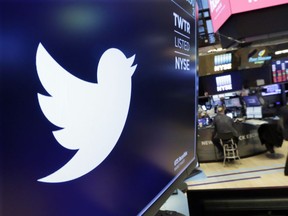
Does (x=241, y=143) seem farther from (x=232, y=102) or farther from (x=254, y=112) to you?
(x=232, y=102)

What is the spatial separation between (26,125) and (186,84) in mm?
904

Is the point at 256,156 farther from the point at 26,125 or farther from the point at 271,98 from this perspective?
the point at 26,125

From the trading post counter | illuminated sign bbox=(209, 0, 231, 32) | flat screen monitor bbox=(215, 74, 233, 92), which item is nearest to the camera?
illuminated sign bbox=(209, 0, 231, 32)

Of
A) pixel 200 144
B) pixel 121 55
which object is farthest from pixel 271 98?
pixel 121 55

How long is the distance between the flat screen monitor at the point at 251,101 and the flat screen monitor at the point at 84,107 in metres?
8.26

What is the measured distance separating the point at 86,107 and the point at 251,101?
8.89 m

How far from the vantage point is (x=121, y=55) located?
27.2 inches

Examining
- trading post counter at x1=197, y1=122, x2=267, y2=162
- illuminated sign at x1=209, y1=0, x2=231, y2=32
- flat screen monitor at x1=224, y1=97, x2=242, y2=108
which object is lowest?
trading post counter at x1=197, y1=122, x2=267, y2=162

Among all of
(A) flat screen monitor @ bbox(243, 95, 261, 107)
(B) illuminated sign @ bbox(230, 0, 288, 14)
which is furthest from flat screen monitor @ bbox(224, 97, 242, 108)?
(B) illuminated sign @ bbox(230, 0, 288, 14)

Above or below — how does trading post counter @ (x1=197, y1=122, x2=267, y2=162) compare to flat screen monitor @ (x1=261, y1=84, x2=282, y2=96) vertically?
below

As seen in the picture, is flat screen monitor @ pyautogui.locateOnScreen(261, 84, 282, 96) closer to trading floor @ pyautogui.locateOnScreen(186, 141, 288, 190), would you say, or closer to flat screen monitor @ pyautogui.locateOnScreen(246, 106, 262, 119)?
flat screen monitor @ pyautogui.locateOnScreen(246, 106, 262, 119)

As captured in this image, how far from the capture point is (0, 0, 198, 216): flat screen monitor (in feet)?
1.30

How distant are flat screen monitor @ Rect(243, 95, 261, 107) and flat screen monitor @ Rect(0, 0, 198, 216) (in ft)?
27.1

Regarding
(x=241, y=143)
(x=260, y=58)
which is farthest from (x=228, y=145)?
(x=260, y=58)
